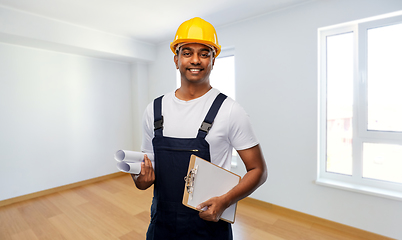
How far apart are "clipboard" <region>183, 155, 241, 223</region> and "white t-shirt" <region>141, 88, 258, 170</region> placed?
0.08m

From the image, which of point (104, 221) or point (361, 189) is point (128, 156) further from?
point (361, 189)

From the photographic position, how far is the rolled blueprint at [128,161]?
78cm

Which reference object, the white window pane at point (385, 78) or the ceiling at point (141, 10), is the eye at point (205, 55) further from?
the white window pane at point (385, 78)

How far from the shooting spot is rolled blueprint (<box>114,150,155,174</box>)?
0.78m

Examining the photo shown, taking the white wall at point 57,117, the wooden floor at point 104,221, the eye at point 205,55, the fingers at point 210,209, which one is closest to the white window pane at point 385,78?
the wooden floor at point 104,221

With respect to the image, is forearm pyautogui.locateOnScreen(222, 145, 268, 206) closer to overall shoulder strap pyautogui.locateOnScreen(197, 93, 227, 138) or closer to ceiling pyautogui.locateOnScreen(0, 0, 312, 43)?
overall shoulder strap pyautogui.locateOnScreen(197, 93, 227, 138)

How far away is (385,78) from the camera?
2191 mm

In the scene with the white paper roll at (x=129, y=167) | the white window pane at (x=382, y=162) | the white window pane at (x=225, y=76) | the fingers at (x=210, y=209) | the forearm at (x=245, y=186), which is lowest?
the white window pane at (x=382, y=162)

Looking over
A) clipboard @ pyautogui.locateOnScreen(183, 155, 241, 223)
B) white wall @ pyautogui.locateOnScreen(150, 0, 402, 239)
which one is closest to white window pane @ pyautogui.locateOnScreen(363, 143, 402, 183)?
white wall @ pyautogui.locateOnScreen(150, 0, 402, 239)

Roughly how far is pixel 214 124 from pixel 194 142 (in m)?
0.11

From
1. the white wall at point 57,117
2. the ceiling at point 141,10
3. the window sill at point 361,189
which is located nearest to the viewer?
the window sill at point 361,189

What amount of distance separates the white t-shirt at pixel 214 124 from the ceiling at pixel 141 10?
1.91 m

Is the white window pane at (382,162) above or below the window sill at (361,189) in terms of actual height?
above

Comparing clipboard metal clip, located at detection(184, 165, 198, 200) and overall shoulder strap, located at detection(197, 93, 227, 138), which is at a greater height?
overall shoulder strap, located at detection(197, 93, 227, 138)
